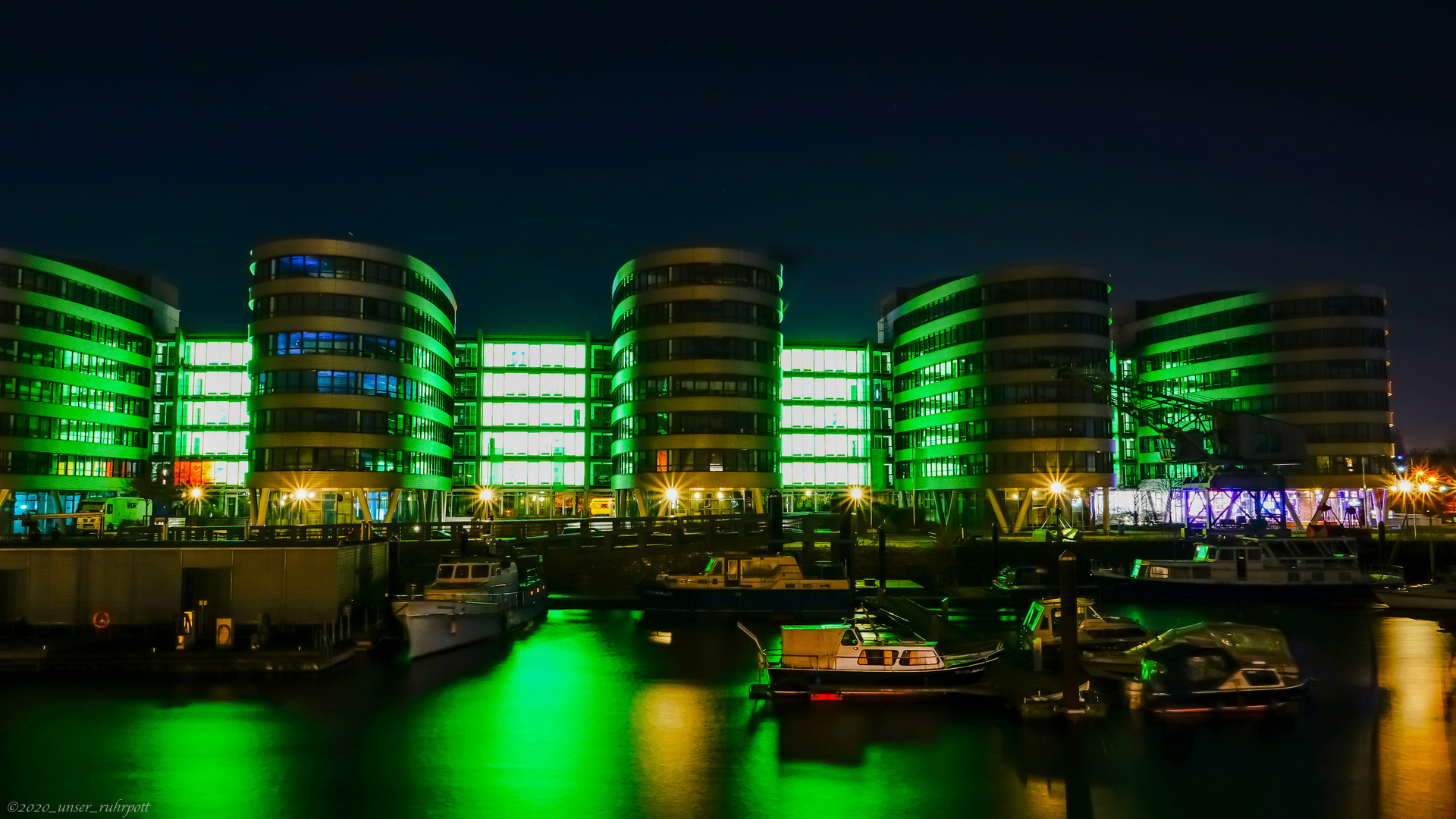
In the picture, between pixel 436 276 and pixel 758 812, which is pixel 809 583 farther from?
pixel 436 276

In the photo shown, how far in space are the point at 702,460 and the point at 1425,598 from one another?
48.1 m

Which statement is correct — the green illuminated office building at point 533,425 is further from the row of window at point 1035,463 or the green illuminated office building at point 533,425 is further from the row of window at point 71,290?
the row of window at point 1035,463

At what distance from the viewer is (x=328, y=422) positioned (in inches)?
3009

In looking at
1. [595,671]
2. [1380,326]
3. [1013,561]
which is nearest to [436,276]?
[1013,561]

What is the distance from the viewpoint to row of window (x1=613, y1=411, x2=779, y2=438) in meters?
81.0

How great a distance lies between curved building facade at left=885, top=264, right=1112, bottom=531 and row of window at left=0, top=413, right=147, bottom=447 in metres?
73.2

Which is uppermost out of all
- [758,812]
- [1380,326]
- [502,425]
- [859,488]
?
[1380,326]

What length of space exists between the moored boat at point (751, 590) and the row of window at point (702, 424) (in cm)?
3377

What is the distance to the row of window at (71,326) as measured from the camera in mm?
83500

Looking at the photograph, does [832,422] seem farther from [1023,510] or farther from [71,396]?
[71,396]

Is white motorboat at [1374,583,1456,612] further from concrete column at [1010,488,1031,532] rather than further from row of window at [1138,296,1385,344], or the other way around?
row of window at [1138,296,1385,344]

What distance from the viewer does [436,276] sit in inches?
3524

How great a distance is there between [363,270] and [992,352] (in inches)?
1962

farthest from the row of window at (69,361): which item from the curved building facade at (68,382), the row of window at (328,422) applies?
the row of window at (328,422)
